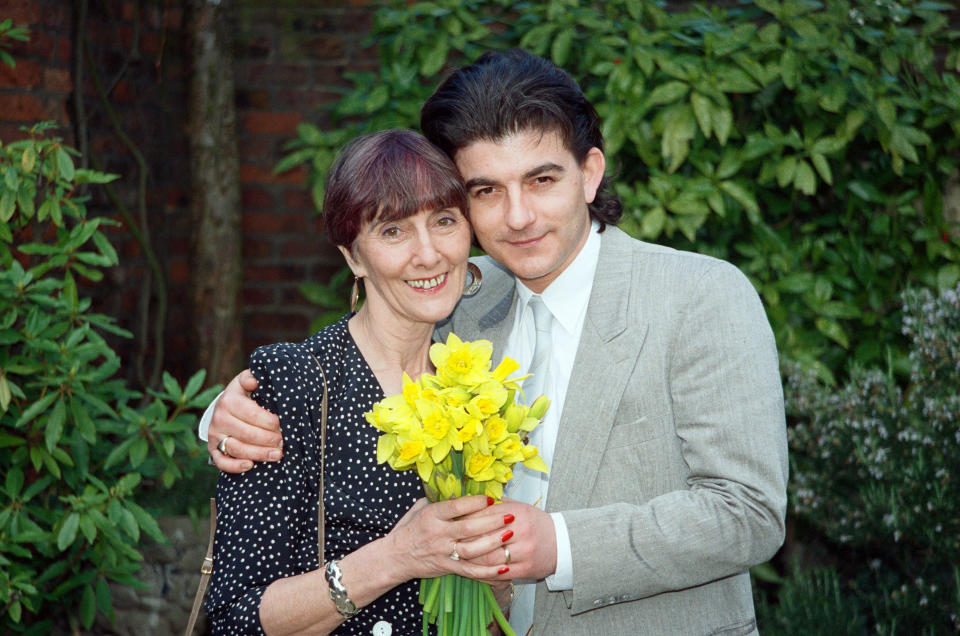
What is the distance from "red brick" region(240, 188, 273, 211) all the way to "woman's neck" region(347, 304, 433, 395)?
2.51 m

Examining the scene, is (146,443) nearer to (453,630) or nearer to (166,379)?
(166,379)

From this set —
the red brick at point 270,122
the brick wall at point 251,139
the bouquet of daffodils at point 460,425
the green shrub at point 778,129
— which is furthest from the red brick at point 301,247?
the bouquet of daffodils at point 460,425

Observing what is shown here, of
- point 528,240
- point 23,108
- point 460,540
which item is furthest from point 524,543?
point 23,108

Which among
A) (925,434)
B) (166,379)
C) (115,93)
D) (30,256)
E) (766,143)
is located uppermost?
(115,93)

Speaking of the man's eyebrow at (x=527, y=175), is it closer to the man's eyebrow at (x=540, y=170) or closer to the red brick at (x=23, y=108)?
the man's eyebrow at (x=540, y=170)

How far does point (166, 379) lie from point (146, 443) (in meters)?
0.21

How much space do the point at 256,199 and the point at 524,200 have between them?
2.67m

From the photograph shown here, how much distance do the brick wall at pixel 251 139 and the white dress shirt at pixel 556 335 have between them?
2.28 m

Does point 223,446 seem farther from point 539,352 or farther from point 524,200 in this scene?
point 524,200

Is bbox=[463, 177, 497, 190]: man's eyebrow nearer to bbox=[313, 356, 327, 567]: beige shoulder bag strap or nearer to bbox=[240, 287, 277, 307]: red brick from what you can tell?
bbox=[313, 356, 327, 567]: beige shoulder bag strap

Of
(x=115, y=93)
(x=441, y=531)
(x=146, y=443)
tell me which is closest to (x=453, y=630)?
(x=441, y=531)

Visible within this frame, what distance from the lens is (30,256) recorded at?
3.47 metres

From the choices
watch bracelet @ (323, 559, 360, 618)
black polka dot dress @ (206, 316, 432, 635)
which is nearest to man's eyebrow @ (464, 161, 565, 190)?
black polka dot dress @ (206, 316, 432, 635)

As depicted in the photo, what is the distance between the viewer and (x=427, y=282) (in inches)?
89.7
